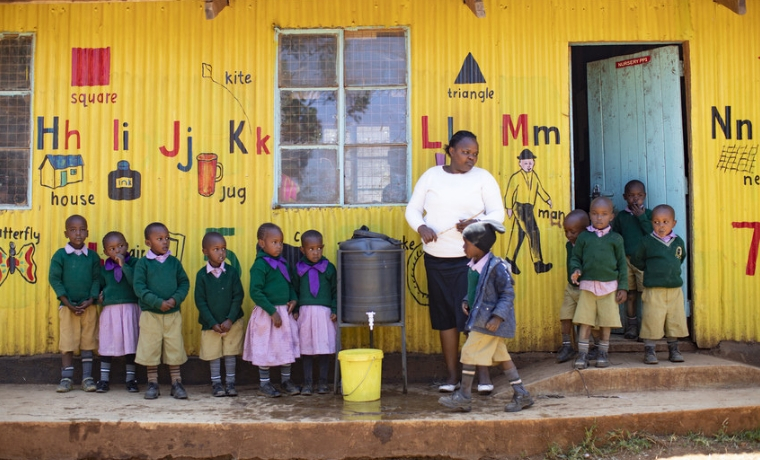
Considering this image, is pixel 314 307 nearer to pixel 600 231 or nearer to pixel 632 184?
pixel 600 231

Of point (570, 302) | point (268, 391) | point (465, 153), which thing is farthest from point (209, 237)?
point (570, 302)

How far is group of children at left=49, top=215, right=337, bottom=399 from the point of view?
6.21 m

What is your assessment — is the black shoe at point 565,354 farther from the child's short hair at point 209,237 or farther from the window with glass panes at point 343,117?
the child's short hair at point 209,237

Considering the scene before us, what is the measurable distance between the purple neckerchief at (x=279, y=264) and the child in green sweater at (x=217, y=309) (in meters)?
0.36

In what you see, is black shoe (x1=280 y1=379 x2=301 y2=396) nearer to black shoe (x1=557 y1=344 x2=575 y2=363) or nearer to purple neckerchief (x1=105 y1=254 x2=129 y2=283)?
purple neckerchief (x1=105 y1=254 x2=129 y2=283)

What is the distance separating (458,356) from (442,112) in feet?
7.15

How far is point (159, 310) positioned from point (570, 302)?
136 inches

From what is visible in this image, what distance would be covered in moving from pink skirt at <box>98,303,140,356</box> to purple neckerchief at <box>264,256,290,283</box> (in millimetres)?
1267

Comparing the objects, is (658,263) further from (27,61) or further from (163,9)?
(27,61)

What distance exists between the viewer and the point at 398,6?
688cm

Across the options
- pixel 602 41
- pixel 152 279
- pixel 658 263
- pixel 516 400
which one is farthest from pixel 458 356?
pixel 602 41

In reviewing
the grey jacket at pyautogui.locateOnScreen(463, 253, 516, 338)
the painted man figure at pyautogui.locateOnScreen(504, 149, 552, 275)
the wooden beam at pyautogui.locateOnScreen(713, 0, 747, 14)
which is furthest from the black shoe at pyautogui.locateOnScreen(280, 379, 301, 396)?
the wooden beam at pyautogui.locateOnScreen(713, 0, 747, 14)

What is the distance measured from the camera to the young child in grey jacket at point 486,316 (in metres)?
5.42

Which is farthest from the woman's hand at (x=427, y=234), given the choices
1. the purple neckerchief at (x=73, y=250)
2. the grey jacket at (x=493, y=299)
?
the purple neckerchief at (x=73, y=250)
